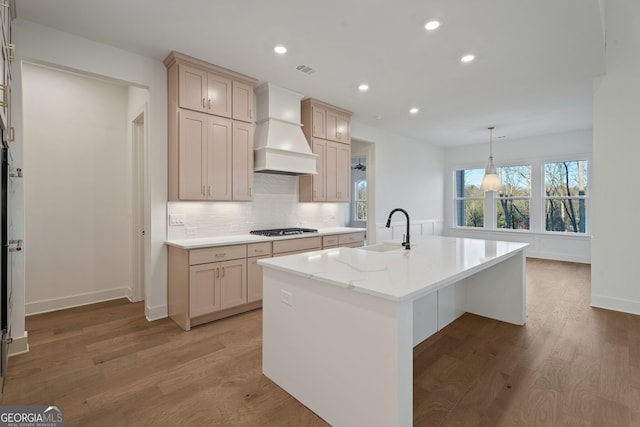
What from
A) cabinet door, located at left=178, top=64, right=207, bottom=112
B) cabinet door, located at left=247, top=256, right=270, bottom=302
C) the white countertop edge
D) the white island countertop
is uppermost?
cabinet door, located at left=178, top=64, right=207, bottom=112

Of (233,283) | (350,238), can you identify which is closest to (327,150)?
(350,238)

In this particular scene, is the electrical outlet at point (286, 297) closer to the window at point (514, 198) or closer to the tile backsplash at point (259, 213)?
the tile backsplash at point (259, 213)

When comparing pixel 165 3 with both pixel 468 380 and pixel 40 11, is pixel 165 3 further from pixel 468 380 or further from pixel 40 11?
pixel 468 380

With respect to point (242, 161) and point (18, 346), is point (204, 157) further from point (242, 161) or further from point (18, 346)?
point (18, 346)

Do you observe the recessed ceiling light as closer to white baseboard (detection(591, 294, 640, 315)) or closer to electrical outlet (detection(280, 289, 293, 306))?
electrical outlet (detection(280, 289, 293, 306))

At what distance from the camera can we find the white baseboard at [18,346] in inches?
96.6

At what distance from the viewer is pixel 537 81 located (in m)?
3.78

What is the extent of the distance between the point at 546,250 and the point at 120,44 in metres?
8.33

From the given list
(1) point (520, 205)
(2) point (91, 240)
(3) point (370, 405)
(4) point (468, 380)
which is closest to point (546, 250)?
(1) point (520, 205)

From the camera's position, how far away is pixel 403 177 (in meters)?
6.66

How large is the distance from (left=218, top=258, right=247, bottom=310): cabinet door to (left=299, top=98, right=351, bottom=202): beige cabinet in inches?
64.1

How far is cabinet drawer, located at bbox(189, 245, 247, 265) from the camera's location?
297 centimetres

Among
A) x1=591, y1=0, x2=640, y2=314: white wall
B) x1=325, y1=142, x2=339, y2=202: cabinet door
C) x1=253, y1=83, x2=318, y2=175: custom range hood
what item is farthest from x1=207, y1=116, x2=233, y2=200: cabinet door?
x1=591, y1=0, x2=640, y2=314: white wall

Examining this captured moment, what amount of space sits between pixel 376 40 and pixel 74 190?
3.85m
